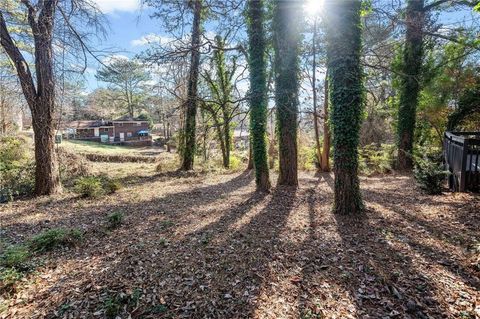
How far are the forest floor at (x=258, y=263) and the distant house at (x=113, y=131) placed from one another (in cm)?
3302

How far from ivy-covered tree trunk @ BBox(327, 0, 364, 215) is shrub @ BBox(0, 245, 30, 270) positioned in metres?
4.79

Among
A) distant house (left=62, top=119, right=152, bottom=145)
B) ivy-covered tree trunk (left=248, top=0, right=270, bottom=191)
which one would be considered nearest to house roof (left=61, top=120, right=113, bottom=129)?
distant house (left=62, top=119, right=152, bottom=145)

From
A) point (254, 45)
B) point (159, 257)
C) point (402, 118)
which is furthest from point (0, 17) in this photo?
point (402, 118)

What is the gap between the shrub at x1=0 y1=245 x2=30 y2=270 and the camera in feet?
10.1

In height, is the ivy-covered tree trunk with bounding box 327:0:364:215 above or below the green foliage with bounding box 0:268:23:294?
above

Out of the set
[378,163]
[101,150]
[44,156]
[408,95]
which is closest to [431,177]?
[408,95]

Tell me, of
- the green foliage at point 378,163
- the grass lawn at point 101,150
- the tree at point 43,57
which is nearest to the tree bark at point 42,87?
the tree at point 43,57

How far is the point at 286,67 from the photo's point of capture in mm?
6625

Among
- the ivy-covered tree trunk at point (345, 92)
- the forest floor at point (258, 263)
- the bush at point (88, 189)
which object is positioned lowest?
the forest floor at point (258, 263)

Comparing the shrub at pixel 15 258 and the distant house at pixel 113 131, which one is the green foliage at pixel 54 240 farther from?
the distant house at pixel 113 131

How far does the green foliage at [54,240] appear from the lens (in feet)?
11.9

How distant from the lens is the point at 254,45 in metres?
6.61

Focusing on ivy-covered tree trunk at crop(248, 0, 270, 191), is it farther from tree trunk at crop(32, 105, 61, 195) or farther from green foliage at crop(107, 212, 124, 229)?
tree trunk at crop(32, 105, 61, 195)

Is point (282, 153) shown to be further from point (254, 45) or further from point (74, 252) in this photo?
point (74, 252)
